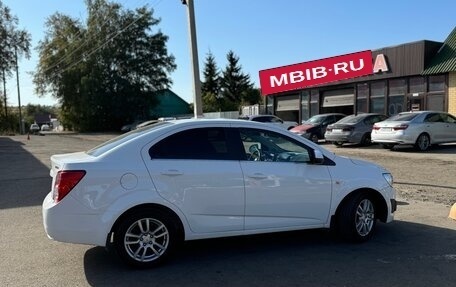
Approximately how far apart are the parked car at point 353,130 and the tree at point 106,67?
41109mm

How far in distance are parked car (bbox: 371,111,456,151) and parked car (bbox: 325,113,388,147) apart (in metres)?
1.85

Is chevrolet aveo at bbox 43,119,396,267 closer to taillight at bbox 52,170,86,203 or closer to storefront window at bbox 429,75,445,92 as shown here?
taillight at bbox 52,170,86,203

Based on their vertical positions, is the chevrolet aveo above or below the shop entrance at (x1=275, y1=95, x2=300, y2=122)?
below

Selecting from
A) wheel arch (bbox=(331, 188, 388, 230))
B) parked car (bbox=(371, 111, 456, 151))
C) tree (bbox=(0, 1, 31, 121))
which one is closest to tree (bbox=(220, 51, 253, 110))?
tree (bbox=(0, 1, 31, 121))

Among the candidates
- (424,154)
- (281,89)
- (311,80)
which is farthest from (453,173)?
(281,89)

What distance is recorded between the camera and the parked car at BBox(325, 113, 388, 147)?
73.5 ft

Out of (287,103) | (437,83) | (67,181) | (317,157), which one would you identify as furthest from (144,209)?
(287,103)

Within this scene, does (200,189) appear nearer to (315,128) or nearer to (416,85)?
(315,128)

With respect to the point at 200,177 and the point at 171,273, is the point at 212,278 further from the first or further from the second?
the point at 200,177

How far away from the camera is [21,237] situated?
23.3 ft

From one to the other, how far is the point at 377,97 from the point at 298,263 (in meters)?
25.8

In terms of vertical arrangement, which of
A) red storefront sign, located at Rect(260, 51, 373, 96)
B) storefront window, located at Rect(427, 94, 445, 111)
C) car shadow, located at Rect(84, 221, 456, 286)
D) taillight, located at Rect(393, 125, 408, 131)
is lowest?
car shadow, located at Rect(84, 221, 456, 286)

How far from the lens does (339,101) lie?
32469 millimetres

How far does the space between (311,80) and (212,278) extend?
29734mm
